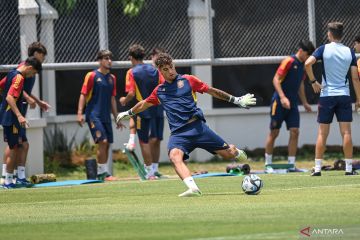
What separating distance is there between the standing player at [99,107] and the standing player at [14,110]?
1.71 metres

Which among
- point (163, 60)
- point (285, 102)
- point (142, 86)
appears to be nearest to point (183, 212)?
point (163, 60)

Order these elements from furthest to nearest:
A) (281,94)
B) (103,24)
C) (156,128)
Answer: (103,24), (156,128), (281,94)

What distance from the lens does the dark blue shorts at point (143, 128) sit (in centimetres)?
2090

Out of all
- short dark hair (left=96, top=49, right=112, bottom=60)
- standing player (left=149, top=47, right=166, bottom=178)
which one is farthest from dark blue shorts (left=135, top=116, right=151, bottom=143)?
short dark hair (left=96, top=49, right=112, bottom=60)

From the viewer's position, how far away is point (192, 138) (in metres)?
15.0

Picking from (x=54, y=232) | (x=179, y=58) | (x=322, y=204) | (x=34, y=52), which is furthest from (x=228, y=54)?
(x=54, y=232)

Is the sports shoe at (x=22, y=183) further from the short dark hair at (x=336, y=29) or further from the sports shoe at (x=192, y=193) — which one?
the short dark hair at (x=336, y=29)

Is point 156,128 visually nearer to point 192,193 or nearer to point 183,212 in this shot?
point 192,193

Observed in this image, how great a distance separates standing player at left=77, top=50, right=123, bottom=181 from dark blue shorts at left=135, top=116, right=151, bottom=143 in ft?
1.87

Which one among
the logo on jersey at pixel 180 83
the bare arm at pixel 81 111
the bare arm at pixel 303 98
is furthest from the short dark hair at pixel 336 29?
the bare arm at pixel 81 111

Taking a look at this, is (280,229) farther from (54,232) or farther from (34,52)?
(34,52)

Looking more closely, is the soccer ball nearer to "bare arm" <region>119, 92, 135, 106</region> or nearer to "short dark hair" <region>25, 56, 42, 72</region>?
"short dark hair" <region>25, 56, 42, 72</region>

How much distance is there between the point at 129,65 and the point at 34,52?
2.80 metres

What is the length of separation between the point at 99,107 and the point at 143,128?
877 millimetres
